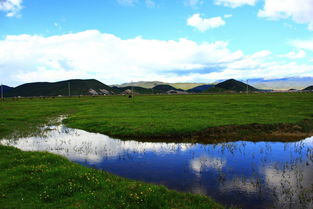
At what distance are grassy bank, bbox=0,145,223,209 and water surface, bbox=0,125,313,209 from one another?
8.69ft

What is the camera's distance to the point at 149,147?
25047 millimetres

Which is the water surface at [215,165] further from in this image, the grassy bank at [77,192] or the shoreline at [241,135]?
the grassy bank at [77,192]

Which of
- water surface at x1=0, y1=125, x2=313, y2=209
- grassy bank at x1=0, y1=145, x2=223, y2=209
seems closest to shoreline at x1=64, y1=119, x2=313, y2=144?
water surface at x1=0, y1=125, x2=313, y2=209

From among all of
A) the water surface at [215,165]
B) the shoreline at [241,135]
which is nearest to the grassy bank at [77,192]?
the water surface at [215,165]

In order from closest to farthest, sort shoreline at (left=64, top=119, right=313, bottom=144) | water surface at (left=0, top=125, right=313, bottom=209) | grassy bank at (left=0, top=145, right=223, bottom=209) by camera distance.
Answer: grassy bank at (left=0, top=145, right=223, bottom=209), water surface at (left=0, top=125, right=313, bottom=209), shoreline at (left=64, top=119, right=313, bottom=144)

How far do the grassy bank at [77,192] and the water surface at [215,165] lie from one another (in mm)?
2650

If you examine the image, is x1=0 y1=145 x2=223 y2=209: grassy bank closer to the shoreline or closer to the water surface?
the water surface

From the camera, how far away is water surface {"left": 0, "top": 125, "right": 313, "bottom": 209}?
13336 millimetres

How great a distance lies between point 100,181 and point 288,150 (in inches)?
772

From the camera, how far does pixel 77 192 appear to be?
1195 cm

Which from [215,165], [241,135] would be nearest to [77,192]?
[215,165]

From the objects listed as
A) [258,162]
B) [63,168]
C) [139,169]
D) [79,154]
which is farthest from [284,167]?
[79,154]

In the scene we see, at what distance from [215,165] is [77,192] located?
11172mm

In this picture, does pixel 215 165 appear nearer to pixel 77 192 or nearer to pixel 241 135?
pixel 77 192
